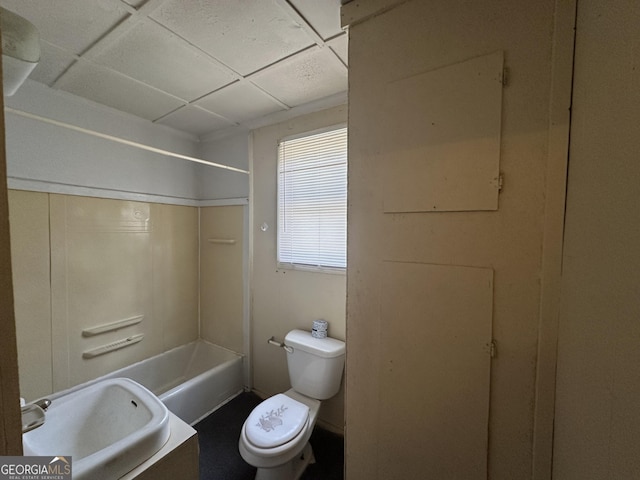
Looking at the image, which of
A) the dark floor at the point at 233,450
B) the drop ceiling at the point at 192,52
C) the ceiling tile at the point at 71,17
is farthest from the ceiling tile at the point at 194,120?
the dark floor at the point at 233,450

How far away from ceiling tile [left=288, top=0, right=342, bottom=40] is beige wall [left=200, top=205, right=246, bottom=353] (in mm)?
1479

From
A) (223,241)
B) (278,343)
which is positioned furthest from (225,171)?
(278,343)

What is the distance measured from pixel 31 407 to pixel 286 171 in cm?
173

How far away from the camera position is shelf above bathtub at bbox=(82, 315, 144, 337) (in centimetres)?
178

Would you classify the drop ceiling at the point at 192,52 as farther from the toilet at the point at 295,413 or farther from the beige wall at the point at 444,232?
the toilet at the point at 295,413

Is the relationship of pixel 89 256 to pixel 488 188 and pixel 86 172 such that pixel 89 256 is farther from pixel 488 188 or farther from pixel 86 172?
pixel 488 188

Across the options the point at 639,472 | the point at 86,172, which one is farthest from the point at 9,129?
the point at 639,472

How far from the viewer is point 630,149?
17.4 inches

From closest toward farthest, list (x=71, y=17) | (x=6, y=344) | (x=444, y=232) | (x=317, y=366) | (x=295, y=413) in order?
(x=6, y=344), (x=444, y=232), (x=71, y=17), (x=295, y=413), (x=317, y=366)

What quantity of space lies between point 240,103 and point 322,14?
0.94 m

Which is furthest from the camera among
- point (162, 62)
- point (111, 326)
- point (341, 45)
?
point (111, 326)

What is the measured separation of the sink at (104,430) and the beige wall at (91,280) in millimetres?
543

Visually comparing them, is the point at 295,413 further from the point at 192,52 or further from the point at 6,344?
the point at 192,52

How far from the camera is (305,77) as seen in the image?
1.49 metres
